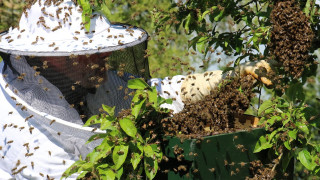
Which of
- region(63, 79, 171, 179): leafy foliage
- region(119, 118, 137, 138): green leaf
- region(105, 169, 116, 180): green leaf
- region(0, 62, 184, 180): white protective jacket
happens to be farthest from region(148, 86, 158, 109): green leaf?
region(0, 62, 184, 180): white protective jacket

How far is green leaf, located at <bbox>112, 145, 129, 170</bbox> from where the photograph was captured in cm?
245

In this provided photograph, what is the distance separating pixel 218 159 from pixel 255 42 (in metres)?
0.77

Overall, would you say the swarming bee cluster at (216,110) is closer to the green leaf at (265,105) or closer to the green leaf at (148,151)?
the green leaf at (265,105)

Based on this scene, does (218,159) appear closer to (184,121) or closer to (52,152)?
(184,121)

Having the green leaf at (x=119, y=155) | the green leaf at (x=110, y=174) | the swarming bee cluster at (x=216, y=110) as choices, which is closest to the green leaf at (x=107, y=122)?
the green leaf at (x=119, y=155)

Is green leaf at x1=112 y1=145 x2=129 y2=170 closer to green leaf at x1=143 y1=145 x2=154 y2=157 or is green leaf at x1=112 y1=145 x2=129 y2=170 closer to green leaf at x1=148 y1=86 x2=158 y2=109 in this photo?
green leaf at x1=143 y1=145 x2=154 y2=157

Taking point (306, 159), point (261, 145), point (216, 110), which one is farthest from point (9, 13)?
point (306, 159)

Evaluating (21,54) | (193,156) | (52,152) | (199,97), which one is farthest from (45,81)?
(193,156)

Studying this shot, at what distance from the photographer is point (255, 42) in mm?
2807

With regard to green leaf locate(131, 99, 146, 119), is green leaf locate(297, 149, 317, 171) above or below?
below

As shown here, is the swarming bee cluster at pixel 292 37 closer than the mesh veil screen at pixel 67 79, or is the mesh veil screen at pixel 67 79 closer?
the swarming bee cluster at pixel 292 37

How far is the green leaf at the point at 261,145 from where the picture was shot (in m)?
2.72

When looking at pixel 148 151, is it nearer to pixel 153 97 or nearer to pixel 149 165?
pixel 149 165

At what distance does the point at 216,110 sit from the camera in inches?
110
